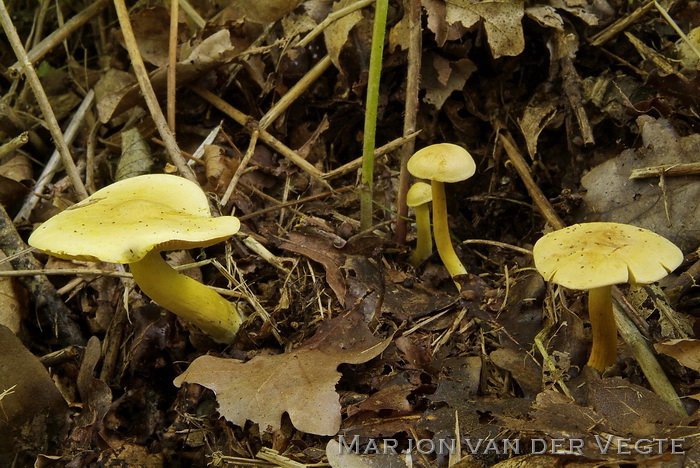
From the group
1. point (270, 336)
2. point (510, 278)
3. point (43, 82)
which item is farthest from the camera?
point (43, 82)

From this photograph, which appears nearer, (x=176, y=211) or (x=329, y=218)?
(x=176, y=211)

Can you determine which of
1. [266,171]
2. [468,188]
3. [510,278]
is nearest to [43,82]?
[266,171]

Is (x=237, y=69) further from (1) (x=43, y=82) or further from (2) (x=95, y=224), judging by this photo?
(2) (x=95, y=224)

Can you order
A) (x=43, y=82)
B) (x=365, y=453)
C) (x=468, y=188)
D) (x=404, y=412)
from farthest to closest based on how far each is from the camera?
(x=43, y=82) < (x=468, y=188) < (x=404, y=412) < (x=365, y=453)

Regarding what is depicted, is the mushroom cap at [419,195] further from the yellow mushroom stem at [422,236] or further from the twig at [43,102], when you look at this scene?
the twig at [43,102]

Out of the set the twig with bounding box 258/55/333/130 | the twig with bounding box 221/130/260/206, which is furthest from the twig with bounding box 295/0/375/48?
the twig with bounding box 221/130/260/206

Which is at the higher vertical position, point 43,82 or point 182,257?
point 43,82
